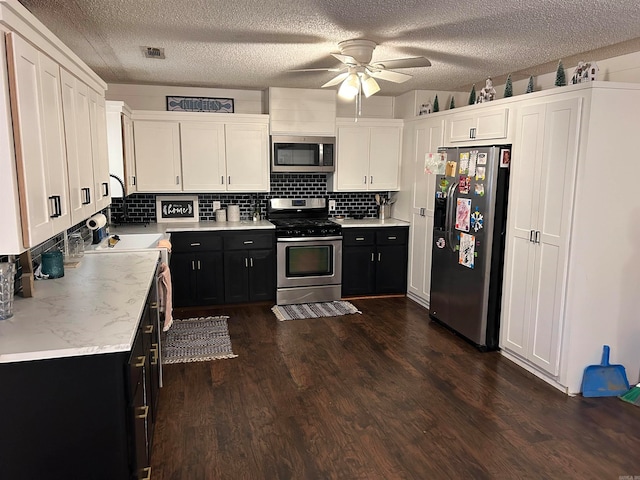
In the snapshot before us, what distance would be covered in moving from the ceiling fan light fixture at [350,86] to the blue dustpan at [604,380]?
2.55m

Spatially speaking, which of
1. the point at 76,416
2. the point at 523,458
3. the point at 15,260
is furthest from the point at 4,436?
the point at 523,458

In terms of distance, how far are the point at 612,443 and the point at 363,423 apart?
1.41m

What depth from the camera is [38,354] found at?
1.63 meters

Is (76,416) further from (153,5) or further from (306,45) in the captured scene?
(306,45)

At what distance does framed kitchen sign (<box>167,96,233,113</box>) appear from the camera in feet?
16.9

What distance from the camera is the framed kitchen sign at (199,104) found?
516 cm

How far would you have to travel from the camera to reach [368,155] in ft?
18.1

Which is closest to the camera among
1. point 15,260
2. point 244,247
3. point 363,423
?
point 15,260

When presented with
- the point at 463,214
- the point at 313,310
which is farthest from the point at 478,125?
the point at 313,310

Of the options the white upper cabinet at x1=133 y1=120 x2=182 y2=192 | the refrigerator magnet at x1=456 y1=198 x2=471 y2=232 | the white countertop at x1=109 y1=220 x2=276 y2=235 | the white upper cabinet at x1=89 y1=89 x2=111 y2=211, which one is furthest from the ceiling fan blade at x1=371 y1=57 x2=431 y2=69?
the white upper cabinet at x1=133 y1=120 x2=182 y2=192

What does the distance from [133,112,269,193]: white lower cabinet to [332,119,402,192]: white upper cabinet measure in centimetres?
89

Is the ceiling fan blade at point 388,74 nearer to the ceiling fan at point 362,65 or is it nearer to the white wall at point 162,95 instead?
the ceiling fan at point 362,65

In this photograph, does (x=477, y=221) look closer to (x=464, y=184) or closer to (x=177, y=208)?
(x=464, y=184)

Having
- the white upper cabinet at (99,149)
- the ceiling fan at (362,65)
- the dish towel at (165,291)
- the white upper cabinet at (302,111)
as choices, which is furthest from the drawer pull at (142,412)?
the white upper cabinet at (302,111)
